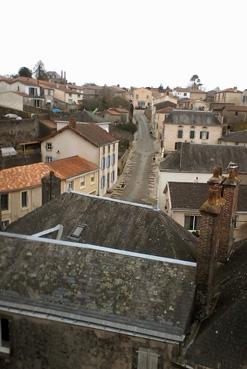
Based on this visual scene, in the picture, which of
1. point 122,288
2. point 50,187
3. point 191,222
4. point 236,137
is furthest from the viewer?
point 236,137

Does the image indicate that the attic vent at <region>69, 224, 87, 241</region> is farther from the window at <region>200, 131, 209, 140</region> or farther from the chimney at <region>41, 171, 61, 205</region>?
the window at <region>200, 131, 209, 140</region>

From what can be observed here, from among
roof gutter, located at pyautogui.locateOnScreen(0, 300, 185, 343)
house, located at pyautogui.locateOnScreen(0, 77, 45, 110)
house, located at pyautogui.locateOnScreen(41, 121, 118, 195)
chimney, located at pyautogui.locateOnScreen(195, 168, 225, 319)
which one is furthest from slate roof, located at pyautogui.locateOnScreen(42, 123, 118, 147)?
roof gutter, located at pyautogui.locateOnScreen(0, 300, 185, 343)

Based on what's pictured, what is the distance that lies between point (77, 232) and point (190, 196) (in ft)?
48.0

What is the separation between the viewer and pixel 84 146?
4050 centimetres

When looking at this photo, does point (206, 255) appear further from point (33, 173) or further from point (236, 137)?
point (236, 137)

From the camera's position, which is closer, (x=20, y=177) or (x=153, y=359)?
(x=153, y=359)

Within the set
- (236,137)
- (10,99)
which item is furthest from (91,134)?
(10,99)

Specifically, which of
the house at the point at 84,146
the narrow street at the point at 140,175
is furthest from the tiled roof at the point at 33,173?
the narrow street at the point at 140,175

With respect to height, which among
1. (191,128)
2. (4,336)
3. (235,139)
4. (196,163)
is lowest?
(4,336)

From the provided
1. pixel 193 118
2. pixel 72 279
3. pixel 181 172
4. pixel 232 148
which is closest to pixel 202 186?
pixel 181 172

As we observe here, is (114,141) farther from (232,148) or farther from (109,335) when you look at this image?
(109,335)

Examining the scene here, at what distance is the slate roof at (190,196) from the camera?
2848cm

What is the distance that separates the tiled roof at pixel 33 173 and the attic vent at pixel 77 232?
48.1ft

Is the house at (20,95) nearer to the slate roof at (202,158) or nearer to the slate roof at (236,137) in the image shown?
the slate roof at (202,158)
